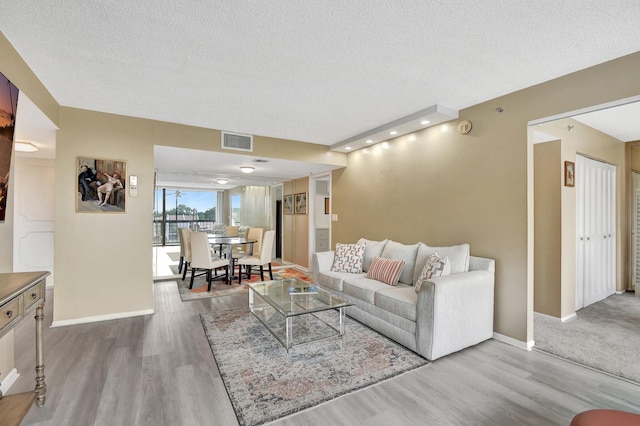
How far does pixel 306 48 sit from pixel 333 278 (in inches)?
110

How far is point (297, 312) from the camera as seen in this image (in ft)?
8.75

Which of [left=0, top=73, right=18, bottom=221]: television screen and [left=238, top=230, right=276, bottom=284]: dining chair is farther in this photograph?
[left=238, top=230, right=276, bottom=284]: dining chair

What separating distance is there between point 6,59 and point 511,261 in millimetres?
4726

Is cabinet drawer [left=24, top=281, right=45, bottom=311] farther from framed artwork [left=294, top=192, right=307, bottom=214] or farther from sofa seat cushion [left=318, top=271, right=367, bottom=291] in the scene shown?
framed artwork [left=294, top=192, right=307, bottom=214]

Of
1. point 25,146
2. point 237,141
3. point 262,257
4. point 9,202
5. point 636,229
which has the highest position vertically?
point 237,141

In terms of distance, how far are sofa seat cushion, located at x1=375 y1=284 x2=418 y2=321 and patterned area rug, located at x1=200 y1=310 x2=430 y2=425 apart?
1.09ft

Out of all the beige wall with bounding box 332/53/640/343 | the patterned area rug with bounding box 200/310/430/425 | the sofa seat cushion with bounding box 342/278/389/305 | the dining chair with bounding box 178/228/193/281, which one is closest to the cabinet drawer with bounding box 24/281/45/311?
the patterned area rug with bounding box 200/310/430/425

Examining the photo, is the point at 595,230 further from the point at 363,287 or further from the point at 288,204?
the point at 288,204

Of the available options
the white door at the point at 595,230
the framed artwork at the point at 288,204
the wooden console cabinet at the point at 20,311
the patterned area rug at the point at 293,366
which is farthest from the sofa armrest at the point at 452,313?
the framed artwork at the point at 288,204

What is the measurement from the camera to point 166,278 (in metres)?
5.60

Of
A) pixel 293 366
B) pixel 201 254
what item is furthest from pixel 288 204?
pixel 293 366

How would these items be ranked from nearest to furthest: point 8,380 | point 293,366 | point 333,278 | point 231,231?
1. point 8,380
2. point 293,366
3. point 333,278
4. point 231,231

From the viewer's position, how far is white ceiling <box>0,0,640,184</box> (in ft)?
5.91

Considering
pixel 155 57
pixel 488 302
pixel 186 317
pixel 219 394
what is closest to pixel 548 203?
pixel 488 302
